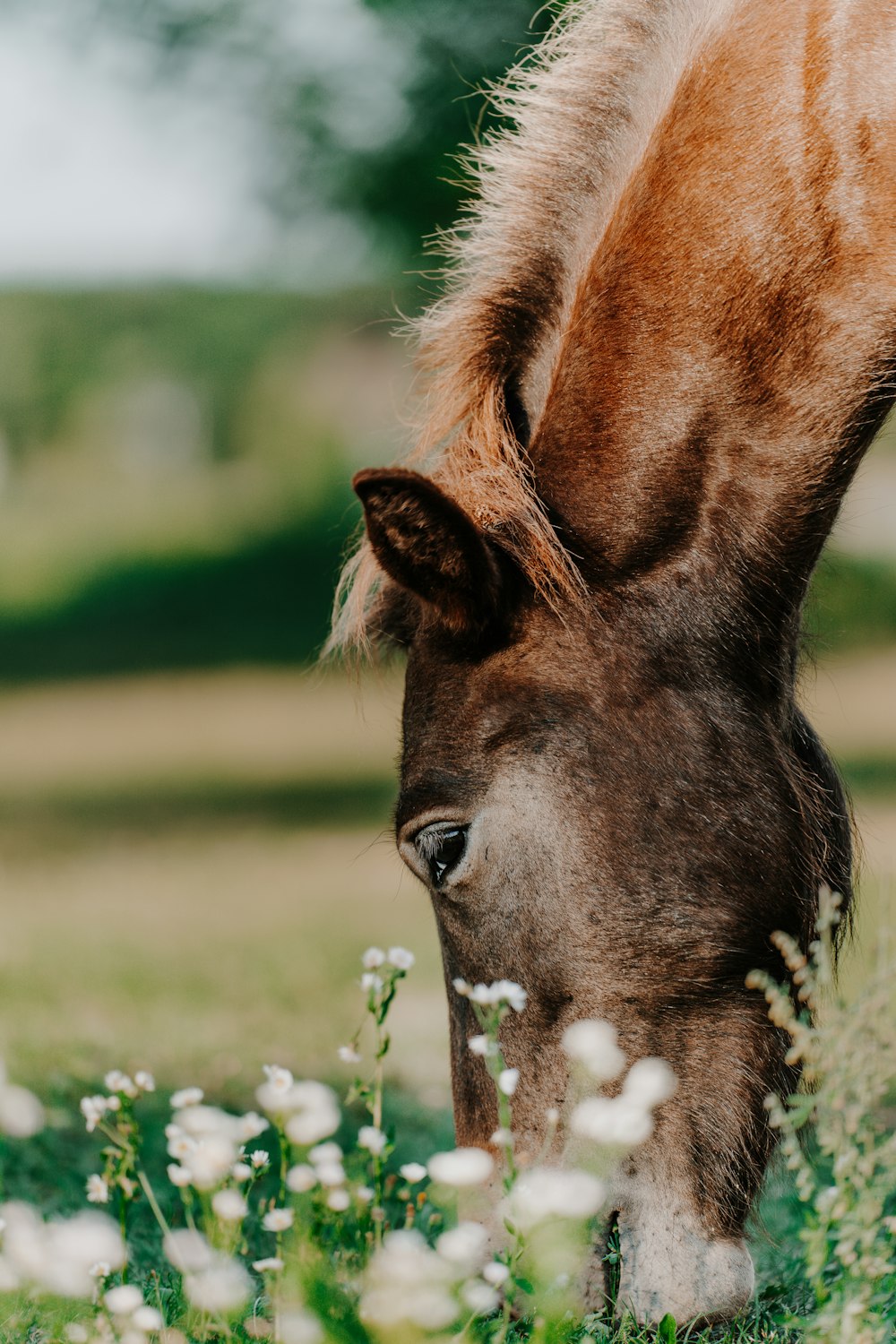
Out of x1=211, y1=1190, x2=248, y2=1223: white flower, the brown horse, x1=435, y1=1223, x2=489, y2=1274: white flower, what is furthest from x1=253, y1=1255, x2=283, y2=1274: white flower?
the brown horse

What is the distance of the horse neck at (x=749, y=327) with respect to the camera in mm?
2650

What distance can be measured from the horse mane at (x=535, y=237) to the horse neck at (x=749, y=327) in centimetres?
13

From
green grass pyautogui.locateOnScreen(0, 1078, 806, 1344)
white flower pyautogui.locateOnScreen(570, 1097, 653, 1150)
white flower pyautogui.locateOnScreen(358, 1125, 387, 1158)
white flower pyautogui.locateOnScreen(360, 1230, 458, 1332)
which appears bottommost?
green grass pyautogui.locateOnScreen(0, 1078, 806, 1344)

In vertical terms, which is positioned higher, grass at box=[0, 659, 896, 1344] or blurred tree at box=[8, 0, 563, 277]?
blurred tree at box=[8, 0, 563, 277]

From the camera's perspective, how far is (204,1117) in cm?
186

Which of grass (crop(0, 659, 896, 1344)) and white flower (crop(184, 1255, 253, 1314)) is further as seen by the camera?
grass (crop(0, 659, 896, 1344))

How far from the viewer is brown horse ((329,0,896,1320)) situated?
256 centimetres

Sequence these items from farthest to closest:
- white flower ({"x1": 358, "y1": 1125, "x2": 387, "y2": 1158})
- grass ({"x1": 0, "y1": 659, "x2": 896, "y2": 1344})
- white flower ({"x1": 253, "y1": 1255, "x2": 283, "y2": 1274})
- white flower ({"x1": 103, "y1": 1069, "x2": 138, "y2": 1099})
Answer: grass ({"x1": 0, "y1": 659, "x2": 896, "y2": 1344}), white flower ({"x1": 103, "y1": 1069, "x2": 138, "y2": 1099}), white flower ({"x1": 358, "y1": 1125, "x2": 387, "y2": 1158}), white flower ({"x1": 253, "y1": 1255, "x2": 283, "y2": 1274})

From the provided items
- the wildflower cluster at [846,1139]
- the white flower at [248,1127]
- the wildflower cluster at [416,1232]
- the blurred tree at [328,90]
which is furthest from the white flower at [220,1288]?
the blurred tree at [328,90]

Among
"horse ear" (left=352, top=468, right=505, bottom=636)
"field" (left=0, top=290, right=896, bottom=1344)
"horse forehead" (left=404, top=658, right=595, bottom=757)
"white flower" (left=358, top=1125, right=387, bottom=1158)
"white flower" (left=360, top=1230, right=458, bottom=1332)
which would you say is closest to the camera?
"white flower" (left=360, top=1230, right=458, bottom=1332)

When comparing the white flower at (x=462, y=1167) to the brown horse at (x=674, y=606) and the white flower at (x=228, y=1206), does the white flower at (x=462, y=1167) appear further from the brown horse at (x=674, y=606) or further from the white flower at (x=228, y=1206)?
the brown horse at (x=674, y=606)

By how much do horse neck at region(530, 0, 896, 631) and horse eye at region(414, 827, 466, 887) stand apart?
0.61m

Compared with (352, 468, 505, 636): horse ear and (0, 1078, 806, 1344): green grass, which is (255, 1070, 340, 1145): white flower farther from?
(352, 468, 505, 636): horse ear

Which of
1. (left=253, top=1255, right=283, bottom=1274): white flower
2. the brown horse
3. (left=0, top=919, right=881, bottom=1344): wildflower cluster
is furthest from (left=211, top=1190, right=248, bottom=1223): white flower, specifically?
the brown horse
